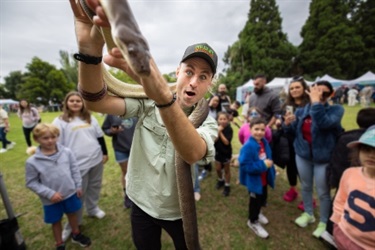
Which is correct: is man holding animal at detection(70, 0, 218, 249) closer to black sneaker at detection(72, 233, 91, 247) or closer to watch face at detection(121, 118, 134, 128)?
black sneaker at detection(72, 233, 91, 247)

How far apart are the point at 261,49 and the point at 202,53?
38508 mm

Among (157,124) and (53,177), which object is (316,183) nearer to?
(157,124)

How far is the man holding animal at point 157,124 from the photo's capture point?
0.82 metres

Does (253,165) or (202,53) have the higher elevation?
(202,53)

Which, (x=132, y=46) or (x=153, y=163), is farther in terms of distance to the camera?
(x=153, y=163)

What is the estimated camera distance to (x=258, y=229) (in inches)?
128

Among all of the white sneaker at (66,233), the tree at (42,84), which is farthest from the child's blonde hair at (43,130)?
the tree at (42,84)

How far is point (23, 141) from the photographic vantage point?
34.0 feet

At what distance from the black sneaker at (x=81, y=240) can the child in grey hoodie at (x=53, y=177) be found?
8.1 inches

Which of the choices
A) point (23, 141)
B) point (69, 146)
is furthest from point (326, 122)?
point (23, 141)

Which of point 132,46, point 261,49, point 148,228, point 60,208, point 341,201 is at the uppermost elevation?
point 261,49

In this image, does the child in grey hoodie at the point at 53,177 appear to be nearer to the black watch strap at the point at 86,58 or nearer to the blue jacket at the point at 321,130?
the black watch strap at the point at 86,58

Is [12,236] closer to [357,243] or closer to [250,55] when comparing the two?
[357,243]

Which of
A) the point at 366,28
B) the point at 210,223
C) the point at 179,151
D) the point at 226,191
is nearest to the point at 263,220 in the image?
the point at 210,223
